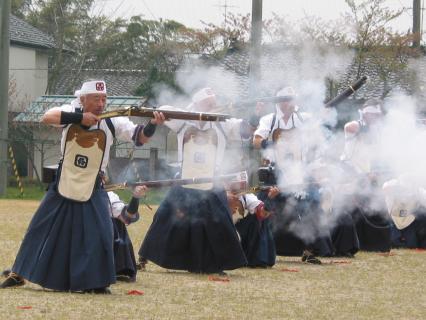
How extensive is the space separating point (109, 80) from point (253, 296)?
35182mm

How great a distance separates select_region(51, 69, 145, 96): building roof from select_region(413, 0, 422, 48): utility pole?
9530 millimetres

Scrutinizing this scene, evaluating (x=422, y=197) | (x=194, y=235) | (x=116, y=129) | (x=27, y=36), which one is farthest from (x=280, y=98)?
(x=27, y=36)

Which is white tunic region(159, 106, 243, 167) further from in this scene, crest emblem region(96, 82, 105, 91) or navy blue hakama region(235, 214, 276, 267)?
crest emblem region(96, 82, 105, 91)

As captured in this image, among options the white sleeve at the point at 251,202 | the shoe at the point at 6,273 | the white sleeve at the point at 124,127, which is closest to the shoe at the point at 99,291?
the shoe at the point at 6,273

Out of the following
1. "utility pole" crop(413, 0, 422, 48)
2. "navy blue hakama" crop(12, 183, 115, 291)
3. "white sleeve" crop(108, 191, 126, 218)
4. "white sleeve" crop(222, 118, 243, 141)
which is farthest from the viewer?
"utility pole" crop(413, 0, 422, 48)

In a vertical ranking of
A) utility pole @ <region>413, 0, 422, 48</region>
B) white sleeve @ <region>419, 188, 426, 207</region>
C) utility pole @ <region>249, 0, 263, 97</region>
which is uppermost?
utility pole @ <region>413, 0, 422, 48</region>

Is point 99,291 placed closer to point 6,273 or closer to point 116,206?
point 6,273

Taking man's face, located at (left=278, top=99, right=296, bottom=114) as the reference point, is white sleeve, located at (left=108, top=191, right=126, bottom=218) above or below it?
below

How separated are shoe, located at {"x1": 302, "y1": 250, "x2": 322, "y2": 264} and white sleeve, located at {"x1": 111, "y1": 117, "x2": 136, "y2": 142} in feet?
16.1

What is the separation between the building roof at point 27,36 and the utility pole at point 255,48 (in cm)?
2903

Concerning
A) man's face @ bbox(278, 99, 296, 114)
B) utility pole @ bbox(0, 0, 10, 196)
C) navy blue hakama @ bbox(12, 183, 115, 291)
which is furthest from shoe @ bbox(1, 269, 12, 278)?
utility pole @ bbox(0, 0, 10, 196)

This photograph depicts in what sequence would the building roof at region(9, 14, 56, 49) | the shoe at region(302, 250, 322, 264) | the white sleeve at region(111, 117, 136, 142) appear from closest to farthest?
the white sleeve at region(111, 117, 136, 142) < the shoe at region(302, 250, 322, 264) < the building roof at region(9, 14, 56, 49)

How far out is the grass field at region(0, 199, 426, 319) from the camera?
9375mm

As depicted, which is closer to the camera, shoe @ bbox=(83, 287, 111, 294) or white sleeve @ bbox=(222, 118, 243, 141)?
shoe @ bbox=(83, 287, 111, 294)
